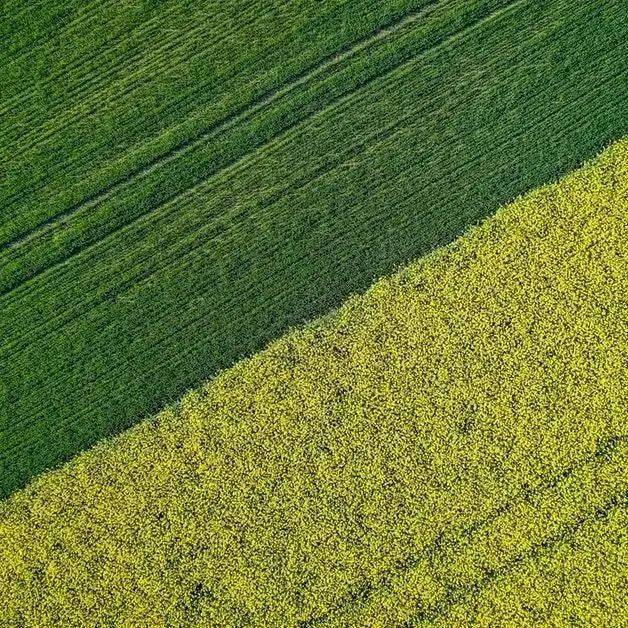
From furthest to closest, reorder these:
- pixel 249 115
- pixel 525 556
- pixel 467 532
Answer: pixel 249 115
pixel 467 532
pixel 525 556

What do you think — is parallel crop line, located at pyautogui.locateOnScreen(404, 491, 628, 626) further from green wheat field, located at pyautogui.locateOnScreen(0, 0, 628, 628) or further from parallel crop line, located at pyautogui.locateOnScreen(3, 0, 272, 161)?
parallel crop line, located at pyautogui.locateOnScreen(3, 0, 272, 161)

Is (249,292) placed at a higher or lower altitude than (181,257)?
lower

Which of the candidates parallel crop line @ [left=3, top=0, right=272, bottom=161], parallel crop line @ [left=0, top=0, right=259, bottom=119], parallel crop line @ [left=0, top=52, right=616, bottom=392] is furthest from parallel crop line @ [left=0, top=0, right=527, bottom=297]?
parallel crop line @ [left=0, top=0, right=259, bottom=119]

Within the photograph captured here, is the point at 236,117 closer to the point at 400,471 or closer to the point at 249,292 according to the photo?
the point at 249,292

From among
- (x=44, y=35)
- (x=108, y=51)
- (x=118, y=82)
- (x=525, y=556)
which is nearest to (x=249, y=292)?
(x=118, y=82)

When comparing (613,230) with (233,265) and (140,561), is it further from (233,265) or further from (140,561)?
(140,561)
